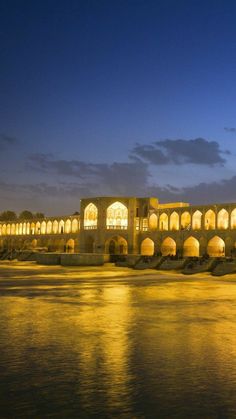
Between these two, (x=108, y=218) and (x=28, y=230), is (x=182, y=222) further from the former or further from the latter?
(x=28, y=230)

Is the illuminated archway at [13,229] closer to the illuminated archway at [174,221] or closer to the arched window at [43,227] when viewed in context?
the arched window at [43,227]

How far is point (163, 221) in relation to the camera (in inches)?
1532

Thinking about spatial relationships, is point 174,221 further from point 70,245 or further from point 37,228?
point 37,228

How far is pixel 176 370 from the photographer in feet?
21.5

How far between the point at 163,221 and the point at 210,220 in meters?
5.40

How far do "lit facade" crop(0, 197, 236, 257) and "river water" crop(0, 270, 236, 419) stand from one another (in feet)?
66.4

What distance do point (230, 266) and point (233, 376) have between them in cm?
2053

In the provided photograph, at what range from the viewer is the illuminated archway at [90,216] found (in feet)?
136

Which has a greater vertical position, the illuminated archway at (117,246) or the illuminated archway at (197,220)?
the illuminated archway at (197,220)

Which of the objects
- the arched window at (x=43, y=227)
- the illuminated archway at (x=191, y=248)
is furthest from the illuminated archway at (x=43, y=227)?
the illuminated archway at (x=191, y=248)

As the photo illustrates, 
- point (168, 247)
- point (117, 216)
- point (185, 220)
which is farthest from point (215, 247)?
point (117, 216)

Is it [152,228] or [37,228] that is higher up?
[37,228]

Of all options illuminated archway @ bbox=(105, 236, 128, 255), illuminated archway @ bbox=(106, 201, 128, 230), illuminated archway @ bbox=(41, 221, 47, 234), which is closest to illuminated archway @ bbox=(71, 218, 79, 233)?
illuminated archway @ bbox=(41, 221, 47, 234)

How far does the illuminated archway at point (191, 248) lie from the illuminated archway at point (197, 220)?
972mm
